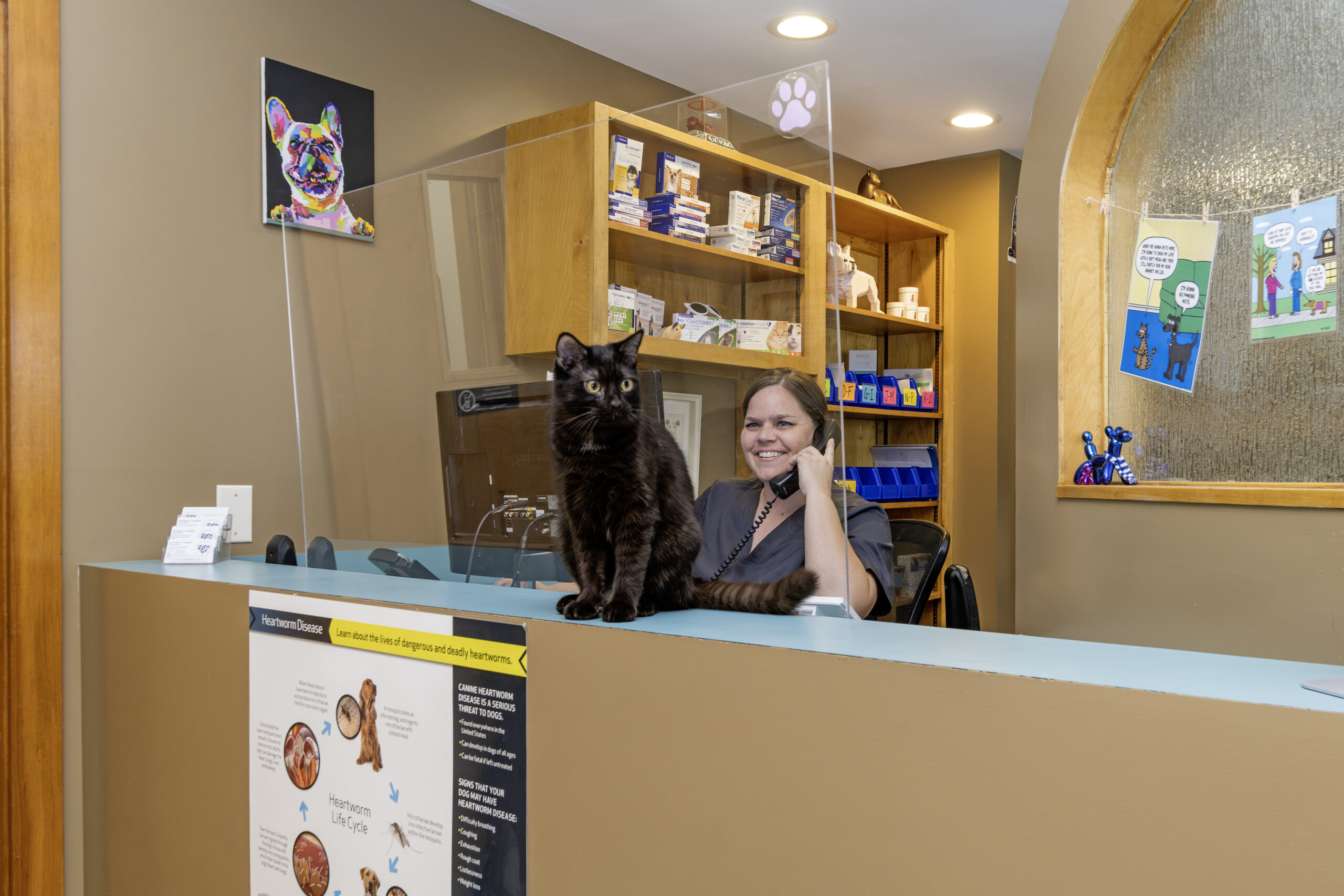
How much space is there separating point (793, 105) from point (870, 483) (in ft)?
9.98

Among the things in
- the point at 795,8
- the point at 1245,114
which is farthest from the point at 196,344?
the point at 1245,114

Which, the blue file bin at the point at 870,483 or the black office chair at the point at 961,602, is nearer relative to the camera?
the black office chair at the point at 961,602

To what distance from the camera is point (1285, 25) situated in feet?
6.25

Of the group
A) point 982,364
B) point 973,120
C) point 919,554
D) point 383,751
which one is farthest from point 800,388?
point 982,364

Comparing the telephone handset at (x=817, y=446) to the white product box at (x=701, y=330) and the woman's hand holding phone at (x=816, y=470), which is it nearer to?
the woman's hand holding phone at (x=816, y=470)

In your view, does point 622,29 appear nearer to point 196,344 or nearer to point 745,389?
point 196,344

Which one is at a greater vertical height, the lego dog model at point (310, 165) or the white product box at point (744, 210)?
the lego dog model at point (310, 165)

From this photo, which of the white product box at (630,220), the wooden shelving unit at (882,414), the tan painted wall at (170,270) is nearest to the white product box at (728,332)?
the white product box at (630,220)

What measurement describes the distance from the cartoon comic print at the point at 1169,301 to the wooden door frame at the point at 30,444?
2425mm

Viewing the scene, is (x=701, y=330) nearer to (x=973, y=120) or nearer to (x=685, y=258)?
(x=685, y=258)

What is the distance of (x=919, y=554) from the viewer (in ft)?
7.55

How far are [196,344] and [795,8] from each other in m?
2.09

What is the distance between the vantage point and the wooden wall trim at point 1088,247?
84.1 inches

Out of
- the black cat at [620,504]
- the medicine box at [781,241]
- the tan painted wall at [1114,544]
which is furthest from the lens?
the tan painted wall at [1114,544]
